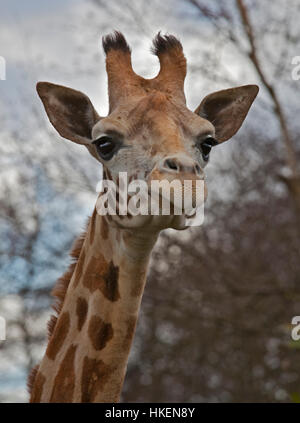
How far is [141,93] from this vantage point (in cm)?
497

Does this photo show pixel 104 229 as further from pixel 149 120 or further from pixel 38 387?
pixel 38 387

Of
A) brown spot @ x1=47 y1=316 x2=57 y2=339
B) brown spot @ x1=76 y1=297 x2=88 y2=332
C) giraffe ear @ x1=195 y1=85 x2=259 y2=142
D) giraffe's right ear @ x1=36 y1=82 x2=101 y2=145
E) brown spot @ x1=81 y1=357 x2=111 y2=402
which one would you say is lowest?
brown spot @ x1=81 y1=357 x2=111 y2=402

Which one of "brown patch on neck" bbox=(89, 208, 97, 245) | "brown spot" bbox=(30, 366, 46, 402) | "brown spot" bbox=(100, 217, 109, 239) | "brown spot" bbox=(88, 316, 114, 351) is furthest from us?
"brown patch on neck" bbox=(89, 208, 97, 245)

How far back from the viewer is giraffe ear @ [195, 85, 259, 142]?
17.8ft

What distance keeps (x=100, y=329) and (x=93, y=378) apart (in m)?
0.30

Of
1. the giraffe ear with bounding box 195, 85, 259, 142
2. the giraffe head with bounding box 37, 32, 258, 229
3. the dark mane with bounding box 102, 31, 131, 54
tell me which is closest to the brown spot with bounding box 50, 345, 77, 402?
the giraffe head with bounding box 37, 32, 258, 229

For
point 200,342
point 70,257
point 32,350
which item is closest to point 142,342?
point 200,342

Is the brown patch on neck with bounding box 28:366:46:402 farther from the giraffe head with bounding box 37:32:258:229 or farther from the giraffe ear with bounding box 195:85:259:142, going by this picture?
the giraffe ear with bounding box 195:85:259:142

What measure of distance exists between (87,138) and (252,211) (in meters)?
12.4

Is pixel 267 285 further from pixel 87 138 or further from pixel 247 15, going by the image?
pixel 87 138

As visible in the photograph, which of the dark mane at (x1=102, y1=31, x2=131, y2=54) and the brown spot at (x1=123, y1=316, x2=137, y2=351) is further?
the dark mane at (x1=102, y1=31, x2=131, y2=54)

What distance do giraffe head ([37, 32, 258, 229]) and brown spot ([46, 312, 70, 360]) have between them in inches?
28.7

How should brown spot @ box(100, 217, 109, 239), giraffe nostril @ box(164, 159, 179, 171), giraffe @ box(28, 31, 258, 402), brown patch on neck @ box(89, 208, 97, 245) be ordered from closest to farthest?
giraffe nostril @ box(164, 159, 179, 171), giraffe @ box(28, 31, 258, 402), brown spot @ box(100, 217, 109, 239), brown patch on neck @ box(89, 208, 97, 245)

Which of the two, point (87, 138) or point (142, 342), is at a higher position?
point (142, 342)
